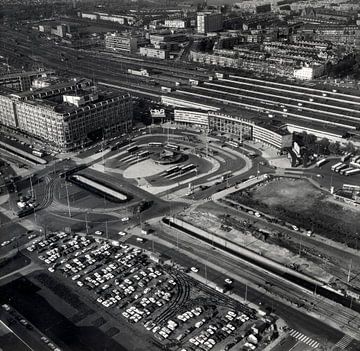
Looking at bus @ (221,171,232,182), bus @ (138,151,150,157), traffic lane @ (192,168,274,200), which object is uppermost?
bus @ (138,151,150,157)

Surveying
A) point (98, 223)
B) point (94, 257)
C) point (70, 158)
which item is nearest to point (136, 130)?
point (70, 158)

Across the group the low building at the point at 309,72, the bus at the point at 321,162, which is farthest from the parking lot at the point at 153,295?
the low building at the point at 309,72

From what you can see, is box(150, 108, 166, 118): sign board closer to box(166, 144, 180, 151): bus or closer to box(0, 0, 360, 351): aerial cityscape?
box(0, 0, 360, 351): aerial cityscape

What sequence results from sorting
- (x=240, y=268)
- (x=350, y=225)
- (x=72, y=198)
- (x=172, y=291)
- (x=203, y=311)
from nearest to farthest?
1. (x=203, y=311)
2. (x=172, y=291)
3. (x=240, y=268)
4. (x=350, y=225)
5. (x=72, y=198)

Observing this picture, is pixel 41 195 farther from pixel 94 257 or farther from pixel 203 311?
pixel 203 311

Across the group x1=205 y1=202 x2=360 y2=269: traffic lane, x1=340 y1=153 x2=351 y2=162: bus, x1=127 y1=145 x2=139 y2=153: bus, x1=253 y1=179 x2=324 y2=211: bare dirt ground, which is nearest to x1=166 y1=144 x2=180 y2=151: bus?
x1=127 y1=145 x2=139 y2=153: bus

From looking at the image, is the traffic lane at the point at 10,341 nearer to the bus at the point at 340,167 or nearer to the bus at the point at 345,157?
the bus at the point at 340,167

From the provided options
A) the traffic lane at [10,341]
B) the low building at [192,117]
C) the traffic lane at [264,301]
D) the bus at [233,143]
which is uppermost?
the low building at [192,117]
